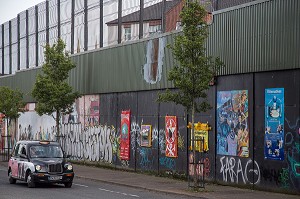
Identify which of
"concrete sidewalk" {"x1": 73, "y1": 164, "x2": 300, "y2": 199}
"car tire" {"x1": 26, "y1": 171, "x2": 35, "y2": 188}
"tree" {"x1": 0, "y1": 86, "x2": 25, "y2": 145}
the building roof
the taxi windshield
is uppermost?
the building roof

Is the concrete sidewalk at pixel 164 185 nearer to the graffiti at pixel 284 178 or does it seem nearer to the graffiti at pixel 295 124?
the graffiti at pixel 284 178

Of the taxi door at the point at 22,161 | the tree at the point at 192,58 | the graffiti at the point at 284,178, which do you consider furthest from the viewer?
the taxi door at the point at 22,161

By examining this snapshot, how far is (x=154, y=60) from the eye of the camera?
34375 millimetres

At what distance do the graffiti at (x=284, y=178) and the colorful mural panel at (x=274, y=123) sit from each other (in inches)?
19.6

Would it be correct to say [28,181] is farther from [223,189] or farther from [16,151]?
[223,189]

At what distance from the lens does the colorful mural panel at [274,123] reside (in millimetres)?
24750

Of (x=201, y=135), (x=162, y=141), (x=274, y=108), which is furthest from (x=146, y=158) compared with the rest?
(x=274, y=108)

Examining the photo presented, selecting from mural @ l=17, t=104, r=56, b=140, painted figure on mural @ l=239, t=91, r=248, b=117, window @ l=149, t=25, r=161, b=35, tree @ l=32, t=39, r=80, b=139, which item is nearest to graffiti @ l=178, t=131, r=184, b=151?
painted figure on mural @ l=239, t=91, r=248, b=117

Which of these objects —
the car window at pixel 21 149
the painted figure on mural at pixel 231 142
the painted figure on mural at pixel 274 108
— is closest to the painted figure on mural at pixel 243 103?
the painted figure on mural at pixel 231 142

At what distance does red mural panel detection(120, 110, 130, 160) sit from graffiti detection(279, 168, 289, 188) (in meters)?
13.7

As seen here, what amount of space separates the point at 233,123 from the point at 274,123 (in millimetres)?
2799

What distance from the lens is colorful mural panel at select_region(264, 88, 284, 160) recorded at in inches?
974

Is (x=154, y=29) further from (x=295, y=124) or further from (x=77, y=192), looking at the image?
(x=295, y=124)

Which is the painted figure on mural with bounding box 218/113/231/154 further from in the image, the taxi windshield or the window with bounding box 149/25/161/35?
the window with bounding box 149/25/161/35
